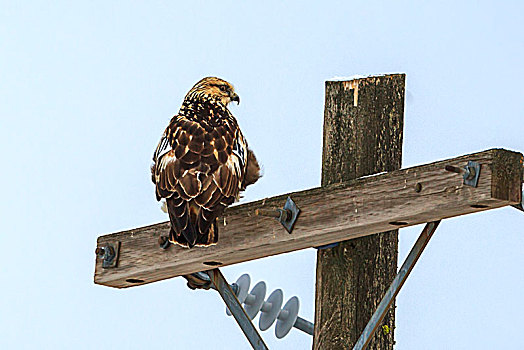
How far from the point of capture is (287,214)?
3.25 meters

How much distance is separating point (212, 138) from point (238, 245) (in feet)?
1.38

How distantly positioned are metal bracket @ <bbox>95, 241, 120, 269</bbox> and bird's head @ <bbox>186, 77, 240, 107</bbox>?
727mm

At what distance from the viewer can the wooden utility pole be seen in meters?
3.46

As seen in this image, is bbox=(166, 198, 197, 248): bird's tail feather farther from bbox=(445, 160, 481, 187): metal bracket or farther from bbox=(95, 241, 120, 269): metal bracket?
bbox=(445, 160, 481, 187): metal bracket

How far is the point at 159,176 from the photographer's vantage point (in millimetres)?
3504

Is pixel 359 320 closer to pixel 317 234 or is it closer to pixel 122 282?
pixel 317 234

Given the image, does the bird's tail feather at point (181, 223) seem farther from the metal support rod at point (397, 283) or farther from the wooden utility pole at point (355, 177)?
the metal support rod at point (397, 283)

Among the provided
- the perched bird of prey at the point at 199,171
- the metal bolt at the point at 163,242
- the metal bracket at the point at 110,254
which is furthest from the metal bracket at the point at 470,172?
the metal bracket at the point at 110,254

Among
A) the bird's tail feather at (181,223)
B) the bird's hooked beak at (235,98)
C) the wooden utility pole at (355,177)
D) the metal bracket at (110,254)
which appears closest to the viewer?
the bird's tail feather at (181,223)

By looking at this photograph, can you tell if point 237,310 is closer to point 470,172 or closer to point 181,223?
point 181,223

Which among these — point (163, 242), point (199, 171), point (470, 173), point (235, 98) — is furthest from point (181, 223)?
point (235, 98)

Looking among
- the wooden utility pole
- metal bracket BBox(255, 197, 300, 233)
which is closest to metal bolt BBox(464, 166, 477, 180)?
metal bracket BBox(255, 197, 300, 233)

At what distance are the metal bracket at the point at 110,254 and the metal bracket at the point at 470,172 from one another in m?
1.54

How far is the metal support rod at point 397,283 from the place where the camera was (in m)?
3.14
